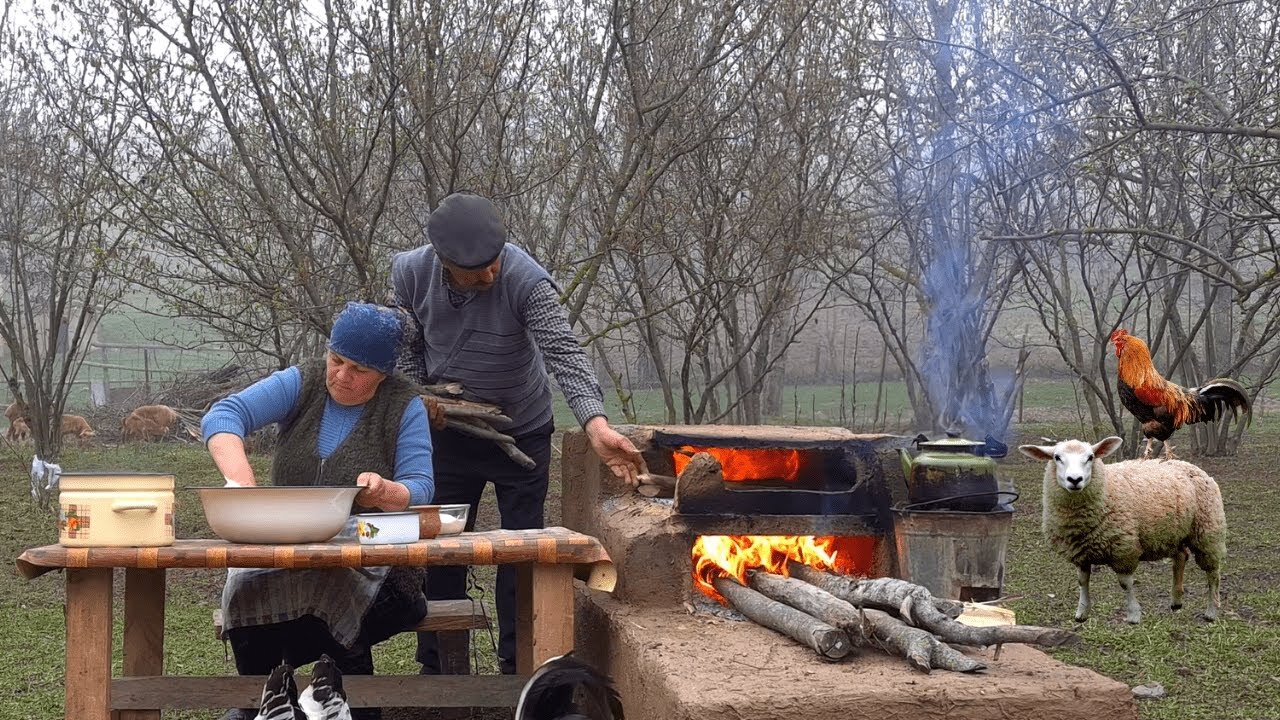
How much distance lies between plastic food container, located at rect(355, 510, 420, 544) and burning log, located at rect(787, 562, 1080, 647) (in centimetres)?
134

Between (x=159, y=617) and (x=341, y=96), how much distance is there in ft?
11.9

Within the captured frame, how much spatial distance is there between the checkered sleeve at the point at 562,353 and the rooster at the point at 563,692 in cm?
106

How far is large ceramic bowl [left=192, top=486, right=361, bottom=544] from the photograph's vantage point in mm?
3113

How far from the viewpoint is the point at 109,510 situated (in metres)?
3.10

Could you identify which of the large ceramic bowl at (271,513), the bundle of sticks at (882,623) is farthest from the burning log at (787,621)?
the large ceramic bowl at (271,513)

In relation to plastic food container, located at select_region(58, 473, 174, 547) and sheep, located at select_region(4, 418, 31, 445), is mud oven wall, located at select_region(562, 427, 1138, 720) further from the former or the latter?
sheep, located at select_region(4, 418, 31, 445)

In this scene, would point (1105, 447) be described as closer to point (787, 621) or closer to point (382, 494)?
point (787, 621)

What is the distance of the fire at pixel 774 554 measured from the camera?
166 inches

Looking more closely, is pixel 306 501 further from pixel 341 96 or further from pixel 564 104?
pixel 564 104

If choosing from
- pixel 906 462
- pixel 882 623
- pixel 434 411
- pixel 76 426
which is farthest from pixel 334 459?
pixel 76 426

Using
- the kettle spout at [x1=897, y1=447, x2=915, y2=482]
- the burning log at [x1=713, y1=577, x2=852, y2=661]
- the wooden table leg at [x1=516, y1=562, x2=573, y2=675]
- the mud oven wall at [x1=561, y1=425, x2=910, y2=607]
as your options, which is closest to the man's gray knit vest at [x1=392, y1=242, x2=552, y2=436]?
the mud oven wall at [x1=561, y1=425, x2=910, y2=607]

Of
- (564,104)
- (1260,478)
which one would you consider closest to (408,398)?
(564,104)

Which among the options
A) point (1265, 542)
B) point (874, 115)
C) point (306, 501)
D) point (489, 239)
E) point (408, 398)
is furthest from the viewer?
point (874, 115)

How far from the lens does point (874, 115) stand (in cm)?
979
